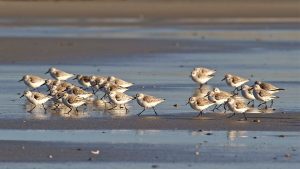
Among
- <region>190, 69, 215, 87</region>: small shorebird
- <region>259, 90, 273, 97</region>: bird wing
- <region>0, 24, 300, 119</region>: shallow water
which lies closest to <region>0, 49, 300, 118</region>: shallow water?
<region>0, 24, 300, 119</region>: shallow water

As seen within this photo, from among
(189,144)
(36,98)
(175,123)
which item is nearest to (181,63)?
(36,98)

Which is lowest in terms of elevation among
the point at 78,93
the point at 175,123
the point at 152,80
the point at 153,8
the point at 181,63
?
the point at 153,8

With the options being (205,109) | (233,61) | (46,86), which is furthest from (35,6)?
(205,109)

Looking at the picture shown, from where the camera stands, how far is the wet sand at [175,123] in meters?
17.7

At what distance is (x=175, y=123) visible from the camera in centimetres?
1820

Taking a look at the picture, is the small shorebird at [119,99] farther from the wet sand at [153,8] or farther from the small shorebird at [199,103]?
the wet sand at [153,8]

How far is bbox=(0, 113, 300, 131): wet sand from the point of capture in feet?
58.1

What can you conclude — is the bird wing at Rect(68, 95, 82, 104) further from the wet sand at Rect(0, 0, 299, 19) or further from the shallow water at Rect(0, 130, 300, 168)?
the wet sand at Rect(0, 0, 299, 19)

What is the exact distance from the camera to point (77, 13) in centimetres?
6009

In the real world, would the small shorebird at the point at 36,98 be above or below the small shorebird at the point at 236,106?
below

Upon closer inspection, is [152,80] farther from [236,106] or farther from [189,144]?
[189,144]

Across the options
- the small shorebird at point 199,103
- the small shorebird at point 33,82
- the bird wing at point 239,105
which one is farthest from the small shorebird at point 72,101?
the small shorebird at point 33,82

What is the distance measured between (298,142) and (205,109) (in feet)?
14.0

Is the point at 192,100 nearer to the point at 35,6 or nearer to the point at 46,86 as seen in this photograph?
the point at 46,86
